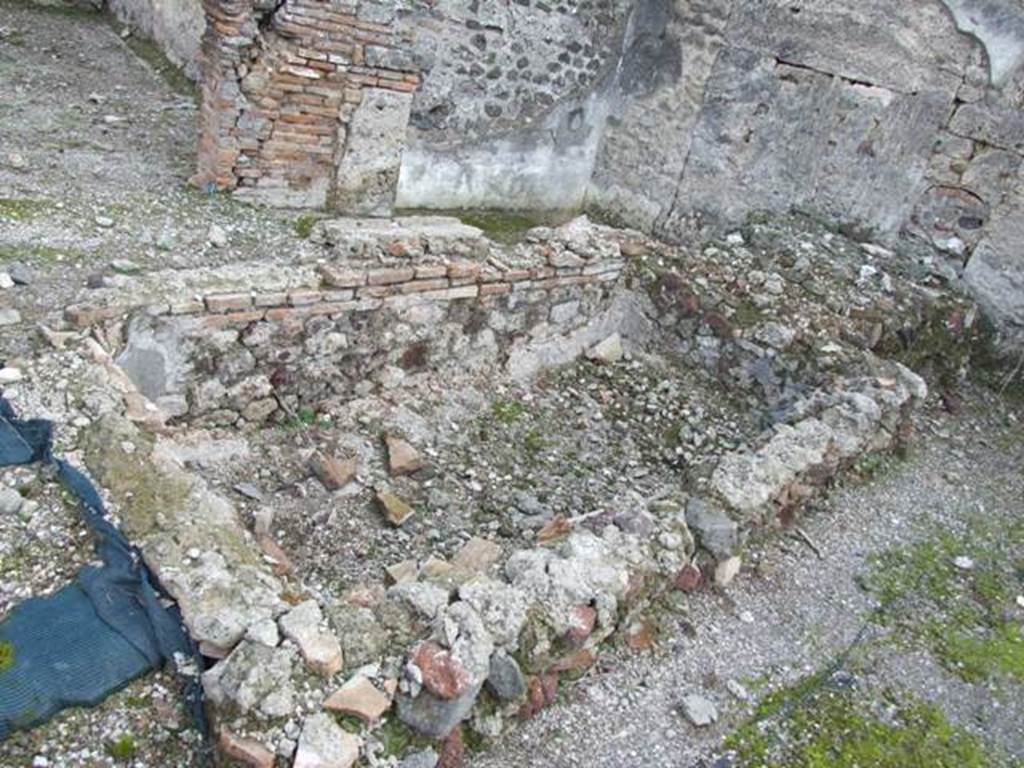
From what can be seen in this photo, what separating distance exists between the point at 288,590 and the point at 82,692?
688 millimetres

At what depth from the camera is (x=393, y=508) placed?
13.8 feet

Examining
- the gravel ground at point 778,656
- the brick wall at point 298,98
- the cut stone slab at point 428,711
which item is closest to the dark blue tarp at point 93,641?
the cut stone slab at point 428,711

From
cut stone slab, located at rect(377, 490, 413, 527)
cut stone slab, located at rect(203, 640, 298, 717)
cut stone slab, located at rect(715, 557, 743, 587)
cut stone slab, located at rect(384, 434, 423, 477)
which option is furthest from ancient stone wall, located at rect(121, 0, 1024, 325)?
cut stone slab, located at rect(203, 640, 298, 717)

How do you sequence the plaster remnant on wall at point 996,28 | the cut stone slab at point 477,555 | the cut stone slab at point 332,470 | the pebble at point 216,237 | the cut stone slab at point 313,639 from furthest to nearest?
the plaster remnant on wall at point 996,28 < the pebble at point 216,237 < the cut stone slab at point 332,470 < the cut stone slab at point 477,555 < the cut stone slab at point 313,639

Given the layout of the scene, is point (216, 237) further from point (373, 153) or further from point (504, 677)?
point (504, 677)

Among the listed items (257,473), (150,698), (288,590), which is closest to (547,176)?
(257,473)

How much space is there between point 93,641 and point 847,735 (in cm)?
259

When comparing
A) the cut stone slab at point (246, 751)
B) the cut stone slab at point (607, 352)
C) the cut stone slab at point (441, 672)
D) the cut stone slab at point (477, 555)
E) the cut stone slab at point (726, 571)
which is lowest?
the cut stone slab at point (607, 352)

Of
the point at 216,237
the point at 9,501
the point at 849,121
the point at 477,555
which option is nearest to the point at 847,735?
the point at 477,555

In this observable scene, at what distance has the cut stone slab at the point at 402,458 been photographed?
4555 mm

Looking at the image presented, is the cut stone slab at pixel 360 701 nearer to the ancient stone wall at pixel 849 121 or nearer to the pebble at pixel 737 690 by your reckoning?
the pebble at pixel 737 690

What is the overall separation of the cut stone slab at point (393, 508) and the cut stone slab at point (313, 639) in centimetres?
147

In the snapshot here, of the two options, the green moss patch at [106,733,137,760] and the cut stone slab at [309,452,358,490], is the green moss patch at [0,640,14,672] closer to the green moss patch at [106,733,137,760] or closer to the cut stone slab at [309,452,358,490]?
the green moss patch at [106,733,137,760]

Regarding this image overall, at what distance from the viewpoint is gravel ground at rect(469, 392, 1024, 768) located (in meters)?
3.01
